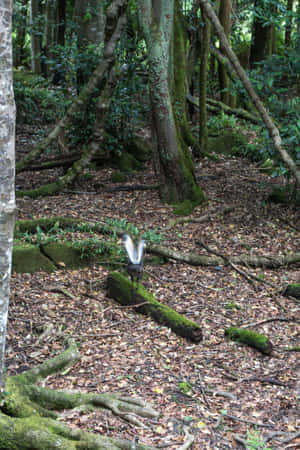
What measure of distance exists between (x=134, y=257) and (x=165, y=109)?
3.52 metres

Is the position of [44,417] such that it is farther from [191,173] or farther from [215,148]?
[215,148]

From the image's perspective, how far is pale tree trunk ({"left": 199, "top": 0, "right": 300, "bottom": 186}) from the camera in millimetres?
6594

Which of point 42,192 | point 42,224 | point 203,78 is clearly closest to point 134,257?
point 42,224

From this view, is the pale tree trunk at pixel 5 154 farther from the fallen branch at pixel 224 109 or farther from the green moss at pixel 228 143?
the fallen branch at pixel 224 109

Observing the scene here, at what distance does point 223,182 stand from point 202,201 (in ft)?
4.45

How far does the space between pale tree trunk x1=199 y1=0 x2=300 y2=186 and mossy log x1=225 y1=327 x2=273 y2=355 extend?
294 cm

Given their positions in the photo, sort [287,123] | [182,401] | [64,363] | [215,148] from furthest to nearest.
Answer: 1. [215,148]
2. [287,123]
3. [64,363]
4. [182,401]

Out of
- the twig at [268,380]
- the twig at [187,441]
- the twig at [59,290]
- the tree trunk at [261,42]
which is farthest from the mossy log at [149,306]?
the tree trunk at [261,42]

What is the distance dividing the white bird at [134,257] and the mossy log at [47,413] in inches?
58.5

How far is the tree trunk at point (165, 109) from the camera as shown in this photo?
751 cm

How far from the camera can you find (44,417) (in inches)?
119

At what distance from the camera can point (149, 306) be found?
4.99m

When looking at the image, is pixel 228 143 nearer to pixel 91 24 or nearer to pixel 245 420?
pixel 91 24

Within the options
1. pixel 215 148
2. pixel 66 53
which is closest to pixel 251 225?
pixel 215 148
